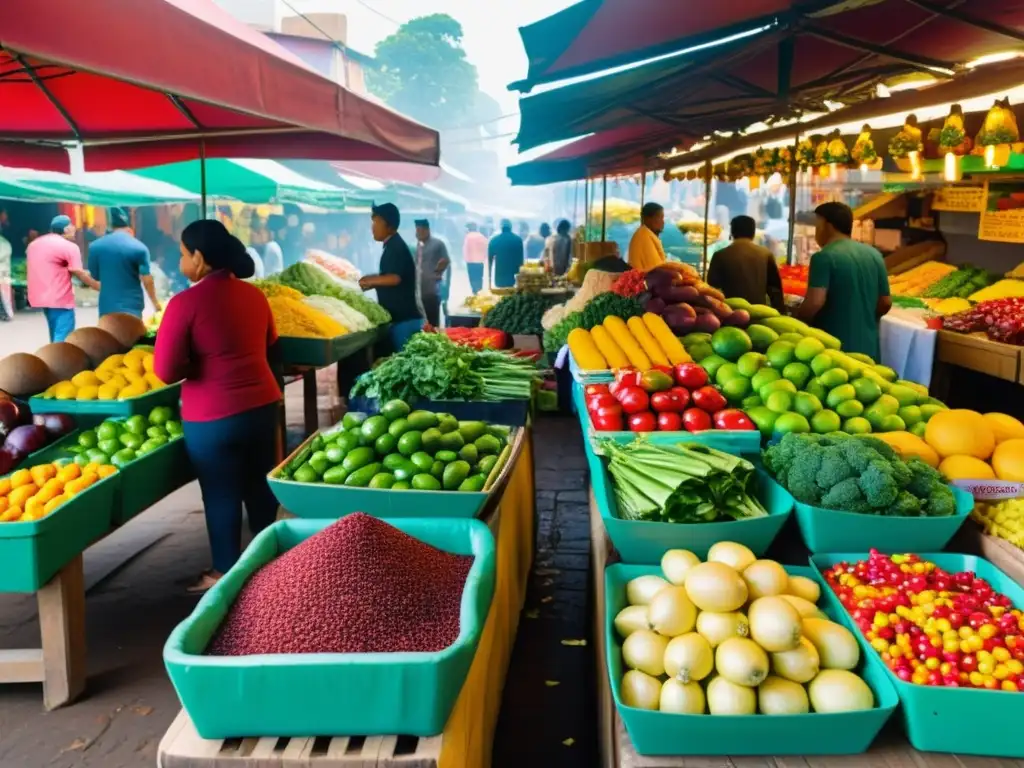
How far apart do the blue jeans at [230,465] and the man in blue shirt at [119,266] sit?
15.7ft

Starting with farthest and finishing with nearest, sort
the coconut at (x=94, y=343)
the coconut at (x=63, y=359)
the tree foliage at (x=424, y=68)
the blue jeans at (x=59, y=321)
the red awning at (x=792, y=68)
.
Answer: the tree foliage at (x=424, y=68) < the blue jeans at (x=59, y=321) < the coconut at (x=94, y=343) < the coconut at (x=63, y=359) < the red awning at (x=792, y=68)

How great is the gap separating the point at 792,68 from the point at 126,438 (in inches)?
177

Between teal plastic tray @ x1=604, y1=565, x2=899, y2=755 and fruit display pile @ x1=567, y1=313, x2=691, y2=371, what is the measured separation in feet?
6.56

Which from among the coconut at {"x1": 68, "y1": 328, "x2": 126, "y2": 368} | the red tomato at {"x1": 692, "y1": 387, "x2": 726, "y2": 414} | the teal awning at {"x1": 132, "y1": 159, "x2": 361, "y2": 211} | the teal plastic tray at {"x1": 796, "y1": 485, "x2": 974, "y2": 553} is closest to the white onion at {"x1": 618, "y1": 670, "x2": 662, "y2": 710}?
the teal plastic tray at {"x1": 796, "y1": 485, "x2": 974, "y2": 553}

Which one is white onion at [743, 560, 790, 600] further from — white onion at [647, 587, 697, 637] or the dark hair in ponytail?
the dark hair in ponytail

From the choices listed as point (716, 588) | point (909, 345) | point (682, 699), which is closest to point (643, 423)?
point (716, 588)

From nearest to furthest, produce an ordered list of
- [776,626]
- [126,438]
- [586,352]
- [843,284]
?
[776,626] → [586,352] → [126,438] → [843,284]

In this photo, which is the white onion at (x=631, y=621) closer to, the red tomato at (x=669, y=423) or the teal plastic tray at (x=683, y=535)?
the teal plastic tray at (x=683, y=535)

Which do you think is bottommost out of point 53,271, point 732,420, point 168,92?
point 732,420

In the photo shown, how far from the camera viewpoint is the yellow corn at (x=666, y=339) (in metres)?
3.95

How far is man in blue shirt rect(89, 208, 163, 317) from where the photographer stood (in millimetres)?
8344

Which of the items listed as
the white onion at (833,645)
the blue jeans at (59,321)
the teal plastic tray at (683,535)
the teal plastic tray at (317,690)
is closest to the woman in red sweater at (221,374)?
the teal plastic tray at (683,535)

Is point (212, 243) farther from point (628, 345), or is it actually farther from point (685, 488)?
point (685, 488)

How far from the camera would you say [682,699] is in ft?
6.20
